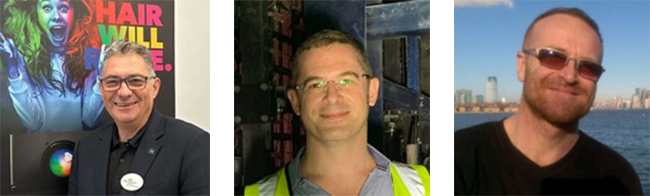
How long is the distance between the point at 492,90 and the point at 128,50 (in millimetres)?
1833

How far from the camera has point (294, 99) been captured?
135 inches

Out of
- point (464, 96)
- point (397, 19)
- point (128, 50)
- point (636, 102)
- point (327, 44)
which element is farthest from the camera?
point (128, 50)

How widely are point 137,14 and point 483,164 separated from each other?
1.90m

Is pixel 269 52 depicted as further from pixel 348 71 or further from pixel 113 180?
pixel 113 180

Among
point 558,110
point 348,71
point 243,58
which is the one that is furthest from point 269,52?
point 558,110

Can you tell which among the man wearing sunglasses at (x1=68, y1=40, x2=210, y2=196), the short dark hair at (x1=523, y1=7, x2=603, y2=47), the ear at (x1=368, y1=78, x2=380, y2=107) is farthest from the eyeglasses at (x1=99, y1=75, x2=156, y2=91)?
the short dark hair at (x1=523, y1=7, x2=603, y2=47)

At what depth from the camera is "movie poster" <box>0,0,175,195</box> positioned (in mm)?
3246

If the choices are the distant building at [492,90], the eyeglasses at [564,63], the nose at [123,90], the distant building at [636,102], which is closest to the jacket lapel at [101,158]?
the nose at [123,90]

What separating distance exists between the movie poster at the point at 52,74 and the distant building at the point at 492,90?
1677 mm

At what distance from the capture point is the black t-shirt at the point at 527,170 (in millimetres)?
2918

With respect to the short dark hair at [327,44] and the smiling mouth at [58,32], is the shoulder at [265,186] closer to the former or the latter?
the short dark hair at [327,44]

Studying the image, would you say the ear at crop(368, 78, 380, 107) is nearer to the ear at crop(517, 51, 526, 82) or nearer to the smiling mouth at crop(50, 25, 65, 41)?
the ear at crop(517, 51, 526, 82)

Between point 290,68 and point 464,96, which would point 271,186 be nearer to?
point 290,68

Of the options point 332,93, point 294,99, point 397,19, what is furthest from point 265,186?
point 397,19
